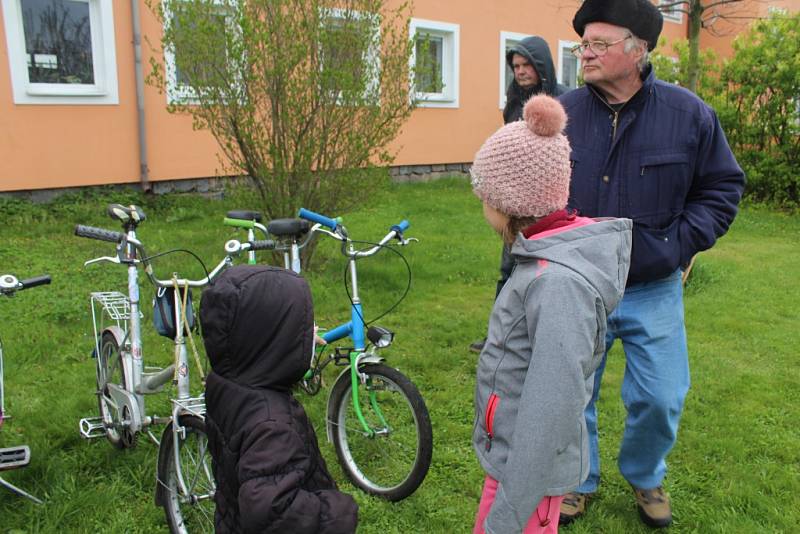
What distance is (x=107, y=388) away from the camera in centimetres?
350

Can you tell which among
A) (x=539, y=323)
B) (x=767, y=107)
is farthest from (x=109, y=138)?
(x=767, y=107)

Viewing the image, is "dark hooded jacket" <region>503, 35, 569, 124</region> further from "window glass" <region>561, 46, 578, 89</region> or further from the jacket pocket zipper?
"window glass" <region>561, 46, 578, 89</region>

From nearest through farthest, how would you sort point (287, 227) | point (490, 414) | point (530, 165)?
point (530, 165)
point (490, 414)
point (287, 227)

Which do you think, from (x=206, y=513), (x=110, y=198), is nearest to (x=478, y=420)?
(x=206, y=513)

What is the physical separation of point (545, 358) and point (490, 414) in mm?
315

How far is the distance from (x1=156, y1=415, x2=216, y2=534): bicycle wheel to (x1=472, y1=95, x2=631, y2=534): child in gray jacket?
1142 millimetres

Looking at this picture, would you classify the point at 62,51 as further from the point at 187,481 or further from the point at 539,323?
the point at 539,323

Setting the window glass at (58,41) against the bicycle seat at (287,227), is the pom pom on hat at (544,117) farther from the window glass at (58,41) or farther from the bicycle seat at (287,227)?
the window glass at (58,41)

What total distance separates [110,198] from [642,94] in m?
8.21

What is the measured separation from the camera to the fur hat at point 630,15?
2.56 metres

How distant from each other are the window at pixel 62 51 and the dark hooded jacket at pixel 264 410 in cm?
808

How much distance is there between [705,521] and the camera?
3.11 metres

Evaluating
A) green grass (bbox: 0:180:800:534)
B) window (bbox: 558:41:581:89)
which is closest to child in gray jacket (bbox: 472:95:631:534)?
green grass (bbox: 0:180:800:534)

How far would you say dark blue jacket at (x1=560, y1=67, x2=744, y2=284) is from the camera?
8.56 feet
